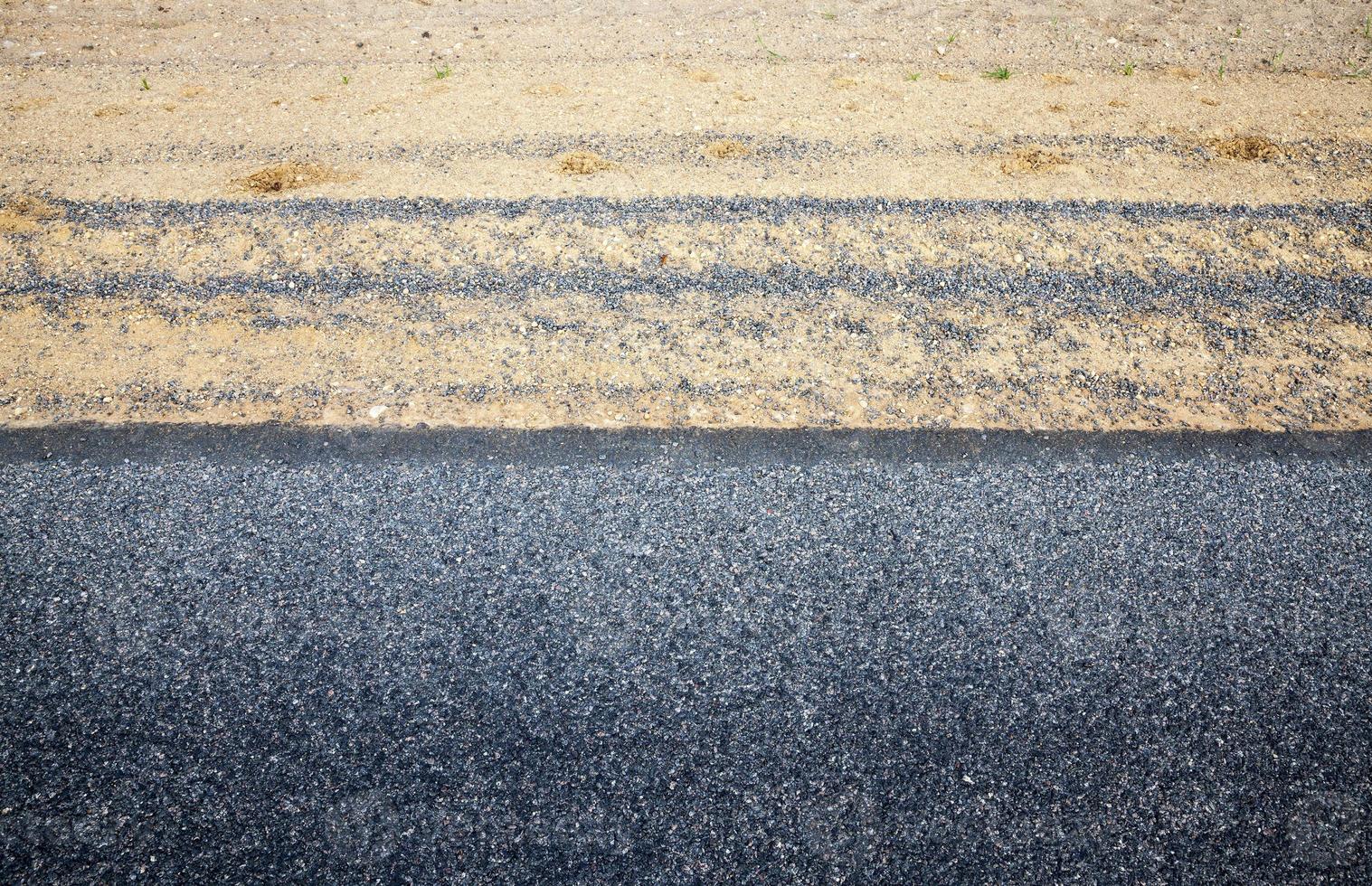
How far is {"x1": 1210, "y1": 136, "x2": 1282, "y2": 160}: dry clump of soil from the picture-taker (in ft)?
18.9

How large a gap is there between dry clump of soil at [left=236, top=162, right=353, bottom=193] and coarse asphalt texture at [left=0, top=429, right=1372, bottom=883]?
2385 millimetres

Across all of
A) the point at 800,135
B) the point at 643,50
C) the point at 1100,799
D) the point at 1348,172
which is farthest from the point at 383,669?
the point at 1348,172

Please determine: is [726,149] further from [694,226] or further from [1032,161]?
[1032,161]

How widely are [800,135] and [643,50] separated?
223cm

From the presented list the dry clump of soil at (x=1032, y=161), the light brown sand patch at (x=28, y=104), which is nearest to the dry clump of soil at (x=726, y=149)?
the dry clump of soil at (x=1032, y=161)

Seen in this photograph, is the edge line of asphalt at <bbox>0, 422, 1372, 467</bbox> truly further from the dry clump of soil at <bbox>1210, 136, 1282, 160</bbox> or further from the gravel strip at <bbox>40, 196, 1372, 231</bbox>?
the dry clump of soil at <bbox>1210, 136, 1282, 160</bbox>

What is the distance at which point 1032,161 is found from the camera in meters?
5.80

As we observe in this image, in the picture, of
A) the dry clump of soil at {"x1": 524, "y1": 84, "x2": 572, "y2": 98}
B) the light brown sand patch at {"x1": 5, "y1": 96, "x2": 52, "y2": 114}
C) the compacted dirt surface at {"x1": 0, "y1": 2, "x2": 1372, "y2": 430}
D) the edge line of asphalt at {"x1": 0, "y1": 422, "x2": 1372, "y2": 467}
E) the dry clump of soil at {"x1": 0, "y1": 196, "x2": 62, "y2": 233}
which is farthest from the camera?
the dry clump of soil at {"x1": 524, "y1": 84, "x2": 572, "y2": 98}

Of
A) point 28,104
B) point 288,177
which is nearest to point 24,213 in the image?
point 288,177

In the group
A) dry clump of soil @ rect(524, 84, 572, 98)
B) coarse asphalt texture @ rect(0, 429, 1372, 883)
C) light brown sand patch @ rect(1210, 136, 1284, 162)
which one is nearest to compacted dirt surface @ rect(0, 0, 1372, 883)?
coarse asphalt texture @ rect(0, 429, 1372, 883)

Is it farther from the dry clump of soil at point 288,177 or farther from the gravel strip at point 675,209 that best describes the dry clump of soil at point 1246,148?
the dry clump of soil at point 288,177

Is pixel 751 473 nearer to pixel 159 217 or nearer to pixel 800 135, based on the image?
pixel 800 135

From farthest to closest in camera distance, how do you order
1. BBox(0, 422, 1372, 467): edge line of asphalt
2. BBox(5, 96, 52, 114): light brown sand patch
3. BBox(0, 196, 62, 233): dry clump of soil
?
BBox(5, 96, 52, 114): light brown sand patch, BBox(0, 196, 62, 233): dry clump of soil, BBox(0, 422, 1372, 467): edge line of asphalt

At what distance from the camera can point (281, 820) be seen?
103 inches
